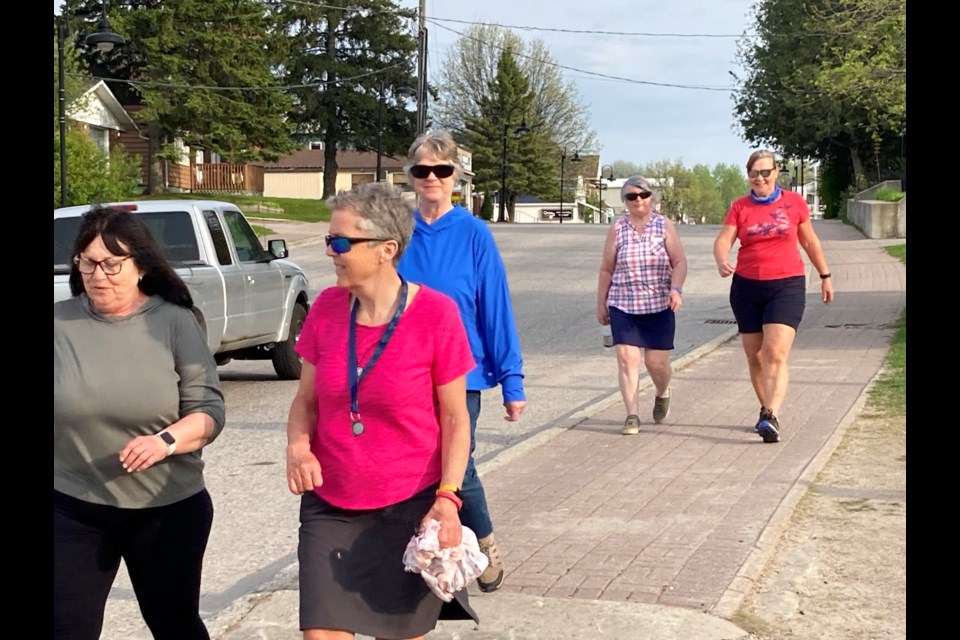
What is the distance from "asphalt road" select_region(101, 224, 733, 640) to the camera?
6.24 meters

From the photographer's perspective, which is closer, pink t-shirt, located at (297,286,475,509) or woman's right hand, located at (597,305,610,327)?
pink t-shirt, located at (297,286,475,509)

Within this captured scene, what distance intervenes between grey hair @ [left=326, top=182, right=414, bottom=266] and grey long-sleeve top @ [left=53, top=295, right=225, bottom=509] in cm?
72

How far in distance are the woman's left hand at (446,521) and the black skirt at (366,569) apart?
10 cm

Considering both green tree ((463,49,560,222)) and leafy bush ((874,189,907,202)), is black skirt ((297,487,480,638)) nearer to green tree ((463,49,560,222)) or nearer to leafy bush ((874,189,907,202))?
leafy bush ((874,189,907,202))

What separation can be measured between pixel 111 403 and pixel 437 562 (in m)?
1.10

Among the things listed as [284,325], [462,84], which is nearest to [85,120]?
[462,84]

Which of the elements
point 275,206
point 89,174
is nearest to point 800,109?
point 275,206

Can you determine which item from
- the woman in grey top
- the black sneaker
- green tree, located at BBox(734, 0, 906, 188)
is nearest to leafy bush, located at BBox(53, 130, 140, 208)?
green tree, located at BBox(734, 0, 906, 188)

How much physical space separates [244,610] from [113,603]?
0.75 meters

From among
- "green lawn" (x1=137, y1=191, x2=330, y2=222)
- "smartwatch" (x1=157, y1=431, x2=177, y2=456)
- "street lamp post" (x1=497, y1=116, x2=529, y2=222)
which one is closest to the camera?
"smartwatch" (x1=157, y1=431, x2=177, y2=456)

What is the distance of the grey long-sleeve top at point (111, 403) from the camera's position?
395 centimetres

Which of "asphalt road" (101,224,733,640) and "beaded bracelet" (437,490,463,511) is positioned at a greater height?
"beaded bracelet" (437,490,463,511)

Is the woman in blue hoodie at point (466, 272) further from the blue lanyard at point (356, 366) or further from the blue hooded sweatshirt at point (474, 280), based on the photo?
the blue lanyard at point (356, 366)
